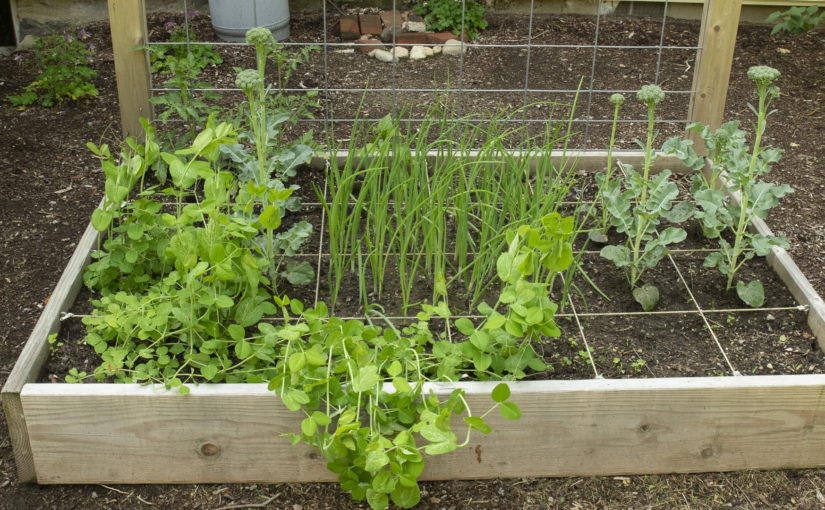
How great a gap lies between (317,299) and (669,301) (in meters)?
1.05

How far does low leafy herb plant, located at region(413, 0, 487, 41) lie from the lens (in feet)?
17.0

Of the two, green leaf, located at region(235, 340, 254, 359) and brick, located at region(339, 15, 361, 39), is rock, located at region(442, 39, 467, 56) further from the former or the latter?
green leaf, located at region(235, 340, 254, 359)

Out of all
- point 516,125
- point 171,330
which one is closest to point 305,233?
point 171,330

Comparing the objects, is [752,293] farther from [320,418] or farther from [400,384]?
[320,418]

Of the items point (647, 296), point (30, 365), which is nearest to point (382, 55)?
point (647, 296)

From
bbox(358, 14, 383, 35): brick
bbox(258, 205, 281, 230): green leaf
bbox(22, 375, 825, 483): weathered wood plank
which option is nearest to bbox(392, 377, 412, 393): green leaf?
bbox(22, 375, 825, 483): weathered wood plank

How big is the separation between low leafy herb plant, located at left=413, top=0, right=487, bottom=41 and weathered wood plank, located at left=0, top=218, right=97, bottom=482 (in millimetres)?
3331

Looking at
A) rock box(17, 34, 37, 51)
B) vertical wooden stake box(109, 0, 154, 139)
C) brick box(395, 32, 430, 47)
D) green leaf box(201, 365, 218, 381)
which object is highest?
vertical wooden stake box(109, 0, 154, 139)

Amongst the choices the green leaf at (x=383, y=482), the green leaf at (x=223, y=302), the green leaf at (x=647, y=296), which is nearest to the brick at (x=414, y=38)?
the green leaf at (x=647, y=296)

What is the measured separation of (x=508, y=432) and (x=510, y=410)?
0.74ft

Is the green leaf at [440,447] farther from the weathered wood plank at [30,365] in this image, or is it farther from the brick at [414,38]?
the brick at [414,38]

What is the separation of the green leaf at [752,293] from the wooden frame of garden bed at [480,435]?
0.37 m

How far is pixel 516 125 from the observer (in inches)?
153

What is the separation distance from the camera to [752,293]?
2.42 metres
